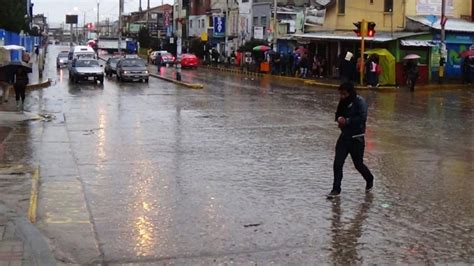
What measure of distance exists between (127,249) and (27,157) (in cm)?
657

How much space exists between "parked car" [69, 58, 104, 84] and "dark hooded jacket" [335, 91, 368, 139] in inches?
1178

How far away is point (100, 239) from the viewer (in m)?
7.52

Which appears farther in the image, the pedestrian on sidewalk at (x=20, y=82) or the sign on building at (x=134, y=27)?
the sign on building at (x=134, y=27)

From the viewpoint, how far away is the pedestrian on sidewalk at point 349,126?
9969 millimetres

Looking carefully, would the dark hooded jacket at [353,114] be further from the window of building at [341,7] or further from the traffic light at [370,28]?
the window of building at [341,7]

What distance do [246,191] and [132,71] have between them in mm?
31056

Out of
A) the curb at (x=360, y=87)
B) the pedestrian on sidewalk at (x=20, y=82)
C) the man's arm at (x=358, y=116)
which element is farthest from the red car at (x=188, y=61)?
the man's arm at (x=358, y=116)

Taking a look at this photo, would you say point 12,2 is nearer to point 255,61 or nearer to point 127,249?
point 255,61

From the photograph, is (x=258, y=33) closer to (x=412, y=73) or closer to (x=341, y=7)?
(x=341, y=7)

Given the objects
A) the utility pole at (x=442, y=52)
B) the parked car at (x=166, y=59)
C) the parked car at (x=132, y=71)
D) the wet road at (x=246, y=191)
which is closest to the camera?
the wet road at (x=246, y=191)

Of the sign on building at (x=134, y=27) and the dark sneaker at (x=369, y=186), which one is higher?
the sign on building at (x=134, y=27)

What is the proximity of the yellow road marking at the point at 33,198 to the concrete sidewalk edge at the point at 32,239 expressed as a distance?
0.45ft

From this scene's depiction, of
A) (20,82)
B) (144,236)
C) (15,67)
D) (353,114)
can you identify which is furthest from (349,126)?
(15,67)

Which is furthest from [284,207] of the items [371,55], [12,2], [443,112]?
[12,2]
